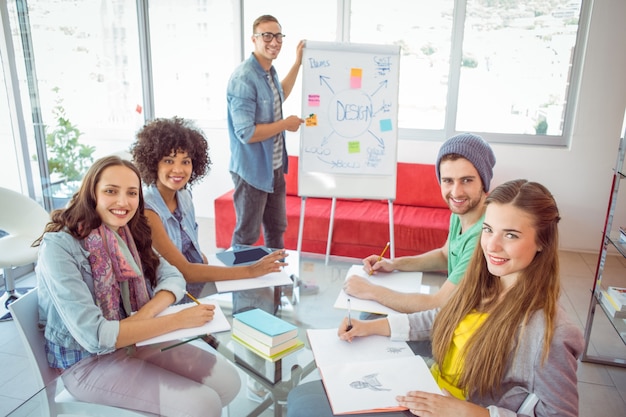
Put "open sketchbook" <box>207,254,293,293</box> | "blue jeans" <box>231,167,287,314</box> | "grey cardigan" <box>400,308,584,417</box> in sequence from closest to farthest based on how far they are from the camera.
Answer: "grey cardigan" <box>400,308,584,417</box>, "open sketchbook" <box>207,254,293,293</box>, "blue jeans" <box>231,167,287,314</box>

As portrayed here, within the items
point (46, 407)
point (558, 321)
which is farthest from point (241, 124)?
point (558, 321)

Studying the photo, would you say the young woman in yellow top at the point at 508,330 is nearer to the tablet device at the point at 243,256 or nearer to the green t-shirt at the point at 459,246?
the green t-shirt at the point at 459,246

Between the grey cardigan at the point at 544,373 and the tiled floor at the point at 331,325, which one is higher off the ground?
the grey cardigan at the point at 544,373

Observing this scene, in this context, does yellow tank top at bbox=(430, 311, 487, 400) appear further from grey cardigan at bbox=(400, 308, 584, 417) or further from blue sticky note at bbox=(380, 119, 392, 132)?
blue sticky note at bbox=(380, 119, 392, 132)

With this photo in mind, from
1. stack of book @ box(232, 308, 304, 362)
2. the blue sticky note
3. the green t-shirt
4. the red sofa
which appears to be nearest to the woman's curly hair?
stack of book @ box(232, 308, 304, 362)

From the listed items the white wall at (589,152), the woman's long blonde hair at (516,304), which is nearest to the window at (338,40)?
the white wall at (589,152)

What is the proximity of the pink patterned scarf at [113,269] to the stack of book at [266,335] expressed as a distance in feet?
1.14

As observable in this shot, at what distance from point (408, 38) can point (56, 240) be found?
133 inches

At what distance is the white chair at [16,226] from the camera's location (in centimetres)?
272

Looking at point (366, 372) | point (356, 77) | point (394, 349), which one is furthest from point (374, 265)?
point (356, 77)

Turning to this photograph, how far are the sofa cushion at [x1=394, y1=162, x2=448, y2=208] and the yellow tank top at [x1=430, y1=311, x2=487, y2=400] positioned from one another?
8.74ft

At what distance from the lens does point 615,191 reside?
2.30 m

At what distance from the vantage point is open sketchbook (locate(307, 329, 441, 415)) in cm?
109

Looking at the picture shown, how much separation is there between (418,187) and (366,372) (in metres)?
2.84
